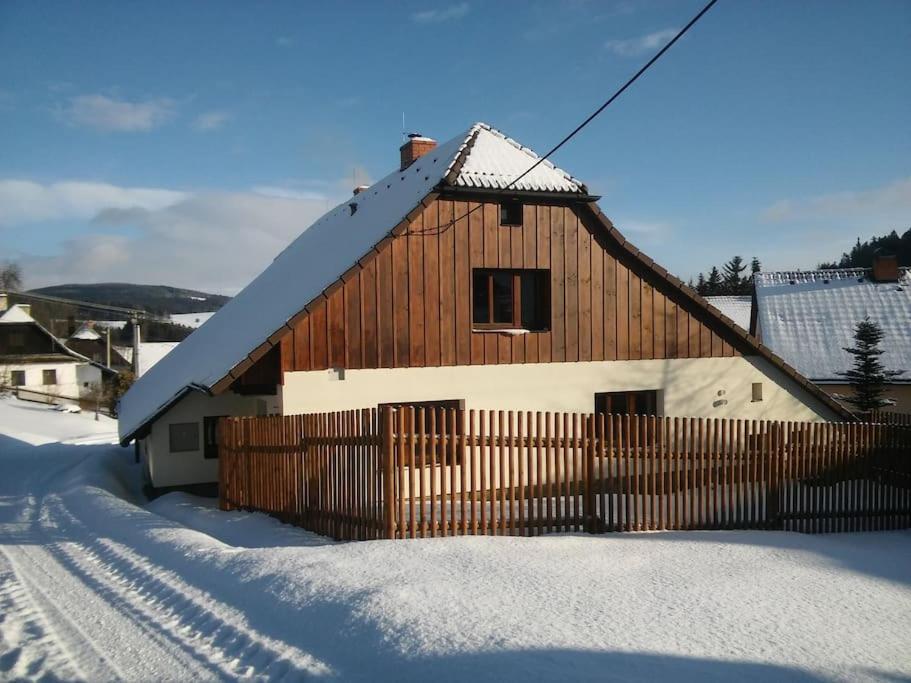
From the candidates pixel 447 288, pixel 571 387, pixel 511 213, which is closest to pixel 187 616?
pixel 447 288

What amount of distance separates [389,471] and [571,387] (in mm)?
5946

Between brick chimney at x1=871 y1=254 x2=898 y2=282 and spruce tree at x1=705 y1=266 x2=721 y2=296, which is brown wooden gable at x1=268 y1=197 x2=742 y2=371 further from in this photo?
spruce tree at x1=705 y1=266 x2=721 y2=296

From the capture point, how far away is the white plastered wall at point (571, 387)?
11422 mm

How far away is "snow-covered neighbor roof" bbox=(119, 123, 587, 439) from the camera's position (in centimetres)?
1241

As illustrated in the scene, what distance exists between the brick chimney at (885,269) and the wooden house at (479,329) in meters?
16.6

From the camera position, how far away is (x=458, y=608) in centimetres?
560

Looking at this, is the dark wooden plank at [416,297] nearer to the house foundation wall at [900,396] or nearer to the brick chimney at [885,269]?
the house foundation wall at [900,396]

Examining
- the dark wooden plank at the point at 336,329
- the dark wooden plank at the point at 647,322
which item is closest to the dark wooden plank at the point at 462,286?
the dark wooden plank at the point at 336,329

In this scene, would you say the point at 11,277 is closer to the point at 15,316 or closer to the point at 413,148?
the point at 15,316

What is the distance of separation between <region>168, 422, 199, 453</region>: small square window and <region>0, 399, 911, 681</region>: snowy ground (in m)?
4.80

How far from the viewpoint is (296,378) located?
11109mm

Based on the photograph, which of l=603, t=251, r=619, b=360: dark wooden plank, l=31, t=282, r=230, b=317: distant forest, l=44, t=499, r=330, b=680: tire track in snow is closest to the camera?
l=44, t=499, r=330, b=680: tire track in snow

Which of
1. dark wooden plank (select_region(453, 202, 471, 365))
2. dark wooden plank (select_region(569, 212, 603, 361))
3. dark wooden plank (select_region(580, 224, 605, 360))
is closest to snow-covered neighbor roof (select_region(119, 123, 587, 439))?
dark wooden plank (select_region(453, 202, 471, 365))

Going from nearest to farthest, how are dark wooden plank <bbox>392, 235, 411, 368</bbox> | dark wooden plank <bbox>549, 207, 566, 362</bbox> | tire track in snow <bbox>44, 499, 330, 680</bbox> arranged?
1. tire track in snow <bbox>44, 499, 330, 680</bbox>
2. dark wooden plank <bbox>392, 235, 411, 368</bbox>
3. dark wooden plank <bbox>549, 207, 566, 362</bbox>
